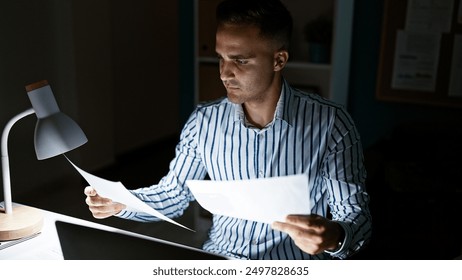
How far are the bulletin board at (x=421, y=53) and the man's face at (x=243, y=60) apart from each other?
1.19 m

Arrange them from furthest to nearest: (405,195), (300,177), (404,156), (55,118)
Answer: (404,156) < (405,195) < (55,118) < (300,177)

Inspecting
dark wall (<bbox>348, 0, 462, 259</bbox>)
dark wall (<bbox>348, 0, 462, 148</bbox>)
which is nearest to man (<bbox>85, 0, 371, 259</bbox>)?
dark wall (<bbox>348, 0, 462, 259</bbox>)

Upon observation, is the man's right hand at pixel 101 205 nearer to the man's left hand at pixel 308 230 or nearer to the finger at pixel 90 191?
the finger at pixel 90 191

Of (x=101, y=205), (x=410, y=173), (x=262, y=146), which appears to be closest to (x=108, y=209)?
(x=101, y=205)

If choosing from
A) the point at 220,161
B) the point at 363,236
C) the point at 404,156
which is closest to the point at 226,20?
the point at 220,161

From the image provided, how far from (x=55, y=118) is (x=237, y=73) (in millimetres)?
345

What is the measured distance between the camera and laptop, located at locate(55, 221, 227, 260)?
43.9 inches

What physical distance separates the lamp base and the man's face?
0.46 m

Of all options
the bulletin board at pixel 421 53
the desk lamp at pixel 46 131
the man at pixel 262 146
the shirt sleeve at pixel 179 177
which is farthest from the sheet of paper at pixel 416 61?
the desk lamp at pixel 46 131

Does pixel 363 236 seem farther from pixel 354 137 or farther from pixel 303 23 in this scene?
pixel 303 23

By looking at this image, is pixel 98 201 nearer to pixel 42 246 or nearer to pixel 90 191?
pixel 90 191

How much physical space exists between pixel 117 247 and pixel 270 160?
1.14 feet

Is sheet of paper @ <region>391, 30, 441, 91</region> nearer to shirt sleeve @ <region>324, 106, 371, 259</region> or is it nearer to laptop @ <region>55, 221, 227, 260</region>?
shirt sleeve @ <region>324, 106, 371, 259</region>

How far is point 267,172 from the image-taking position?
3.87ft
